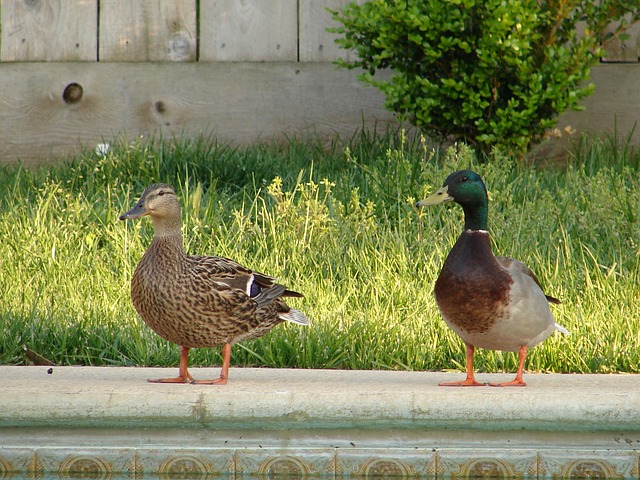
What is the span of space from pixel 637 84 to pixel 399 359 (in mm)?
4022

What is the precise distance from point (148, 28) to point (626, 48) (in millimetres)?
3560

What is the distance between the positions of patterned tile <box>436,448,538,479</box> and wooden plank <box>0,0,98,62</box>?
536 cm

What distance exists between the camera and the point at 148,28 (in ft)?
25.2

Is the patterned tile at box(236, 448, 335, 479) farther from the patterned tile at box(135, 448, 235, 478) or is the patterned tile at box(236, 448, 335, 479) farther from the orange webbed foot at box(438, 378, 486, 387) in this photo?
the orange webbed foot at box(438, 378, 486, 387)

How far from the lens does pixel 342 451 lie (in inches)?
127

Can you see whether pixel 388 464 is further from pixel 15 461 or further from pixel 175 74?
pixel 175 74

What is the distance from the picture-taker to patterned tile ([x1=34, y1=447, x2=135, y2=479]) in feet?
10.5

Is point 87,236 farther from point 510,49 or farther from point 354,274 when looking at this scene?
point 510,49

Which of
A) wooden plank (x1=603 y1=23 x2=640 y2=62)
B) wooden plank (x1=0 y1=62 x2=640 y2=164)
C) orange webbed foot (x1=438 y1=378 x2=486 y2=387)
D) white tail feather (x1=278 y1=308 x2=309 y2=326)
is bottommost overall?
orange webbed foot (x1=438 y1=378 x2=486 y2=387)

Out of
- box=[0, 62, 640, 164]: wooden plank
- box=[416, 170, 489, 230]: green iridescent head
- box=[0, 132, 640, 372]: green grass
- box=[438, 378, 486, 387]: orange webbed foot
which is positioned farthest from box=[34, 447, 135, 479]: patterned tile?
box=[0, 62, 640, 164]: wooden plank

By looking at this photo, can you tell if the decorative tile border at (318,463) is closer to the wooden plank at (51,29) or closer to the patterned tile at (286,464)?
the patterned tile at (286,464)

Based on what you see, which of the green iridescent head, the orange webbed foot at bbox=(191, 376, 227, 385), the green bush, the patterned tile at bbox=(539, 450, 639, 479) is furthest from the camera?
the green bush

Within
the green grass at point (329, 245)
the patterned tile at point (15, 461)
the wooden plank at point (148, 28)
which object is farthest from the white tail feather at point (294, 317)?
the wooden plank at point (148, 28)

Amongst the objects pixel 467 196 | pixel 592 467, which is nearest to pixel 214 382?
pixel 467 196
